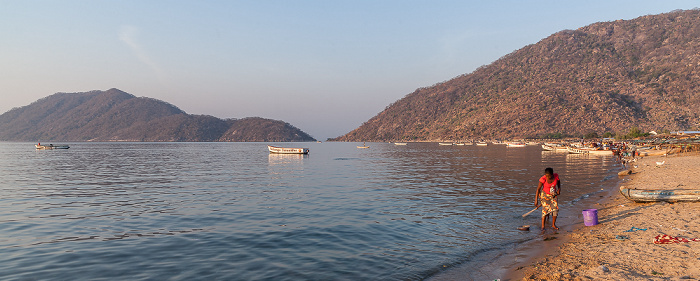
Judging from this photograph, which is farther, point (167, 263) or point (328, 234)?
point (328, 234)

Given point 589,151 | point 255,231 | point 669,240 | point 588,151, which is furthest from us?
point 588,151

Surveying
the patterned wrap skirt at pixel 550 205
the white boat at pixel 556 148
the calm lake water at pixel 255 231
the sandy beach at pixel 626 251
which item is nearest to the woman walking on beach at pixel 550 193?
the patterned wrap skirt at pixel 550 205

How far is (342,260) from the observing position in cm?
1005

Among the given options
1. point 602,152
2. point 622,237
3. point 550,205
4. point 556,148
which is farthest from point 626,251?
point 556,148

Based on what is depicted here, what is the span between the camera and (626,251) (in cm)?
938

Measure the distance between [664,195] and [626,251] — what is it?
8.64 m

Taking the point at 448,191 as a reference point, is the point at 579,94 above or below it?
above

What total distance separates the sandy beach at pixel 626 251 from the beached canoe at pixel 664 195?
11.4 inches

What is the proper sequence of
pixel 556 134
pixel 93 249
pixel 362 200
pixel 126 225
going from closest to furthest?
pixel 93 249 < pixel 126 225 < pixel 362 200 < pixel 556 134

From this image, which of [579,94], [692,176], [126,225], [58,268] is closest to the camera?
[58,268]

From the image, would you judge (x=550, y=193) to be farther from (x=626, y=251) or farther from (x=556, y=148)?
(x=556, y=148)

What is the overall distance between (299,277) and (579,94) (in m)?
195

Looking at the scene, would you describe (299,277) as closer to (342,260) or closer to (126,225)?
(342,260)

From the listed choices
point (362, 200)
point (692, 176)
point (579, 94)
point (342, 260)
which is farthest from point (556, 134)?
point (342, 260)
